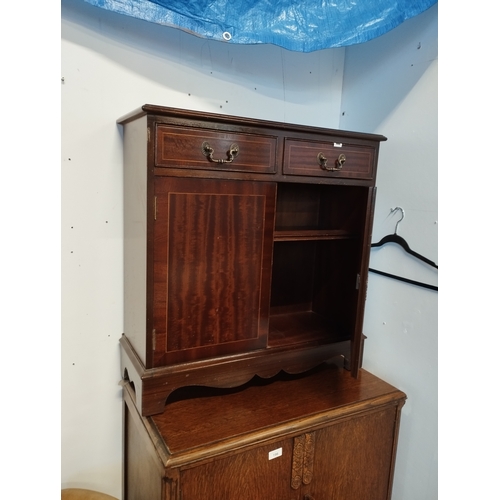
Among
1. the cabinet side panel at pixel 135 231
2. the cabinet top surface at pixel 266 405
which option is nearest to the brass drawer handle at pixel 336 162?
the cabinet side panel at pixel 135 231

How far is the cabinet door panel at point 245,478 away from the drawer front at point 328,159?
0.85 m

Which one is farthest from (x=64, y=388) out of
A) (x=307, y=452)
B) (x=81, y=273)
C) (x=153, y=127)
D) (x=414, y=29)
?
(x=414, y=29)

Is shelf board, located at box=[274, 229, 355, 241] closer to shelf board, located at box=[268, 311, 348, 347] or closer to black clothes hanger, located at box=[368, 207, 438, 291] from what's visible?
black clothes hanger, located at box=[368, 207, 438, 291]

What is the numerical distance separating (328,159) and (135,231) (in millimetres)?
661

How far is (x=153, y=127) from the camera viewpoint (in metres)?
1.06

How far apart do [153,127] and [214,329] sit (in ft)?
2.00

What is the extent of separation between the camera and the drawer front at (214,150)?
108 centimetres

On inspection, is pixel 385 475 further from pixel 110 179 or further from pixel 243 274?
pixel 110 179

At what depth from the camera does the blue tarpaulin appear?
3.94ft

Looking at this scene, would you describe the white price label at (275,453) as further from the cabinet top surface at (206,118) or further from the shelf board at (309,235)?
the cabinet top surface at (206,118)

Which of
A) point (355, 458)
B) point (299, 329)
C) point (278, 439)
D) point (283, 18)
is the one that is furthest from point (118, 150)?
point (355, 458)

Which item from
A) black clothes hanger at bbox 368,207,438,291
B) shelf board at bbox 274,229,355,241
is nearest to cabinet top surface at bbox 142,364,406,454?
black clothes hanger at bbox 368,207,438,291

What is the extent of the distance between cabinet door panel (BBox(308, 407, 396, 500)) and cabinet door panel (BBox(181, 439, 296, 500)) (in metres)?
0.11

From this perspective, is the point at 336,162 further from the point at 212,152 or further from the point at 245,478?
the point at 245,478
